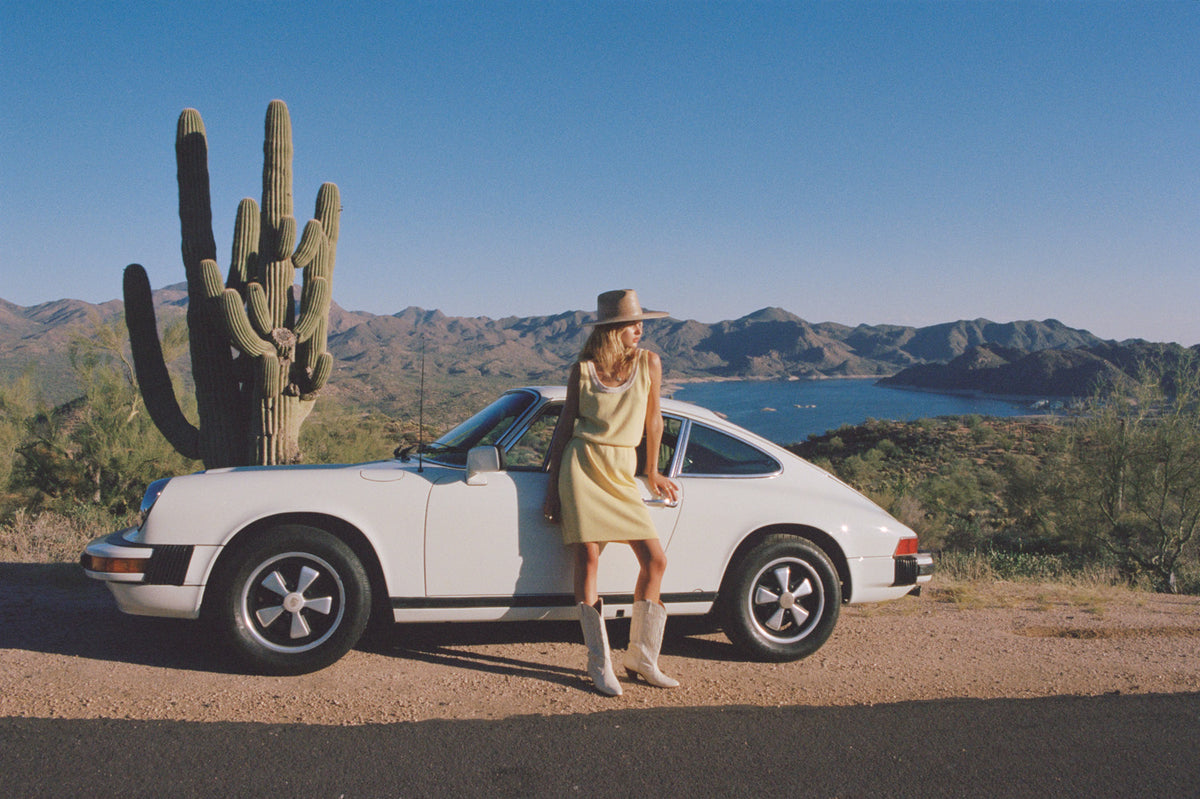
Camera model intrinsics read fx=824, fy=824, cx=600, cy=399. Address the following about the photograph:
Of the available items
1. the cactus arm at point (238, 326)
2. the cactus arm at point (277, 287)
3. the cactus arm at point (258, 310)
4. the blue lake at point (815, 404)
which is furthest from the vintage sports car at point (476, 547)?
the blue lake at point (815, 404)

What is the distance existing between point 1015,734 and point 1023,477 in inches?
766

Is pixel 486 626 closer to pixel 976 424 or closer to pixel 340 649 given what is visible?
pixel 340 649

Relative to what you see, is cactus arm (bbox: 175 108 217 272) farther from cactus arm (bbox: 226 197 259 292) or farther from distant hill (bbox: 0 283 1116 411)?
distant hill (bbox: 0 283 1116 411)

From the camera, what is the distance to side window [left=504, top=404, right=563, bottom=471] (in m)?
4.59

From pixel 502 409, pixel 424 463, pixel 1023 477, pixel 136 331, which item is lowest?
pixel 1023 477

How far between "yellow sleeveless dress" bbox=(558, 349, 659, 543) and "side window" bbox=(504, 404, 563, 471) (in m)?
0.44

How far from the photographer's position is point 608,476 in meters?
4.14

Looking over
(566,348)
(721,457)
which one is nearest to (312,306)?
(721,457)

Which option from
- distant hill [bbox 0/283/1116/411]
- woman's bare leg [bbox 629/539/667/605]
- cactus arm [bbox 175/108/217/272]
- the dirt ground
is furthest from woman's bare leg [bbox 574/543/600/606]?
distant hill [bbox 0/283/1116/411]

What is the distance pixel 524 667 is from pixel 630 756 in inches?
47.2

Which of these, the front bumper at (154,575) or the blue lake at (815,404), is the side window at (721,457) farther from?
the blue lake at (815,404)

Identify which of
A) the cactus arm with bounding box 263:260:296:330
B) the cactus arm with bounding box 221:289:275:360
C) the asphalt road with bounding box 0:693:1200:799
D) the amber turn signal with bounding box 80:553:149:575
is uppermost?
the cactus arm with bounding box 263:260:296:330

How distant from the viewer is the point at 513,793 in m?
3.02

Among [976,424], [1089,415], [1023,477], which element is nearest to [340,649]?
[1089,415]
